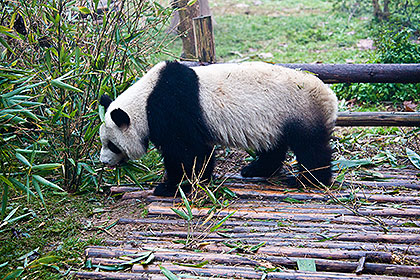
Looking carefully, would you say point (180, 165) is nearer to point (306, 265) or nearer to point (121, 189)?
point (121, 189)

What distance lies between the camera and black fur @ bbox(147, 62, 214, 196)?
3623mm

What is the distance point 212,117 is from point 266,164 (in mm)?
837

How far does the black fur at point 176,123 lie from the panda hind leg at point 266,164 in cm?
63

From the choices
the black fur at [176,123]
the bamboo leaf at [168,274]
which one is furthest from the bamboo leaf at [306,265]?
the black fur at [176,123]

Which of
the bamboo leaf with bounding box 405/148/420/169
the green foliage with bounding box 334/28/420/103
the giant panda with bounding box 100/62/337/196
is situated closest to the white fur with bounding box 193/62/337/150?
the giant panda with bounding box 100/62/337/196

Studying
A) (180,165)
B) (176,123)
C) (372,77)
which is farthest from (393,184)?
(176,123)

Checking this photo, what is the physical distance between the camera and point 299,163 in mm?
3881

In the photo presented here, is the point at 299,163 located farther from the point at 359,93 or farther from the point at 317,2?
the point at 317,2

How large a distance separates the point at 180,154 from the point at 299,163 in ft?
3.66

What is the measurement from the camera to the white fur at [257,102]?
378 centimetres

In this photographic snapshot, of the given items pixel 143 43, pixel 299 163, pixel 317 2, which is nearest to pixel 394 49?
pixel 299 163

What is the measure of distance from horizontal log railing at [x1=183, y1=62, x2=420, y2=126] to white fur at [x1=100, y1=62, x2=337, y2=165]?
0.94 meters

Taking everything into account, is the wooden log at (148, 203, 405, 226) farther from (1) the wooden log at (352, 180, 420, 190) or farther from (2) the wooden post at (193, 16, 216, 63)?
(2) the wooden post at (193, 16, 216, 63)

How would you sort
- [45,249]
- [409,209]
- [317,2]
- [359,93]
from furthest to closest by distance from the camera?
[317,2]
[359,93]
[409,209]
[45,249]
